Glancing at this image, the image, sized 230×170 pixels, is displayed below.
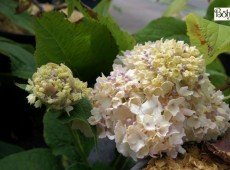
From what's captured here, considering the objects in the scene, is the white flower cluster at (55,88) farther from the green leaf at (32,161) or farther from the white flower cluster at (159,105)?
the green leaf at (32,161)

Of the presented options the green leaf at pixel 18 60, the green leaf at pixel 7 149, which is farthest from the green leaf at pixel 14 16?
the green leaf at pixel 7 149

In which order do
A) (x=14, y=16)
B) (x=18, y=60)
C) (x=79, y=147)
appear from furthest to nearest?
(x=14, y=16) < (x=18, y=60) < (x=79, y=147)

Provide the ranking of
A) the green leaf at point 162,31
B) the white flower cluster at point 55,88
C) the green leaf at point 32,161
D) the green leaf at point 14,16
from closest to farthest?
the white flower cluster at point 55,88, the green leaf at point 32,161, the green leaf at point 162,31, the green leaf at point 14,16

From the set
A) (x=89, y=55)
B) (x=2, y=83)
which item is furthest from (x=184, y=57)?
(x=2, y=83)

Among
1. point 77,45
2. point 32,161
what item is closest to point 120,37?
point 77,45

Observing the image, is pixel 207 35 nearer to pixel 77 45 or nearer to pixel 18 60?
pixel 77 45

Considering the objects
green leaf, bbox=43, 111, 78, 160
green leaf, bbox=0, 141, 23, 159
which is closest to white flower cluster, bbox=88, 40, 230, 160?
green leaf, bbox=43, 111, 78, 160
